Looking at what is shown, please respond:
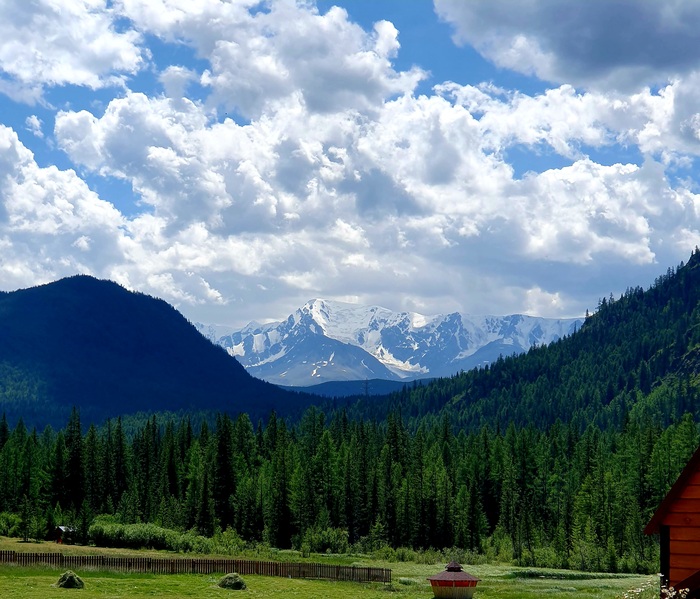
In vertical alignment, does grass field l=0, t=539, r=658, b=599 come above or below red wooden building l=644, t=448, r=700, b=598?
below

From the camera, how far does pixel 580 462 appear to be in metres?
151

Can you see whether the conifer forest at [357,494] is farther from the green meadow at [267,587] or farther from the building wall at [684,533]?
the building wall at [684,533]

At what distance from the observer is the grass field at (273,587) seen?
51219 mm

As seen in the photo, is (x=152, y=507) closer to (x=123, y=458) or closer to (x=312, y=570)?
(x=123, y=458)

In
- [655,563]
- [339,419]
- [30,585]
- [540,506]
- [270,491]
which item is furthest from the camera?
[339,419]

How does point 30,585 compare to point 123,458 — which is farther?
point 123,458

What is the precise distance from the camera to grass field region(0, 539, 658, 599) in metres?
51.2

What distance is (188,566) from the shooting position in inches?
2783

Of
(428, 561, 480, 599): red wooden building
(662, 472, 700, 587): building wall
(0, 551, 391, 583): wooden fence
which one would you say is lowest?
(0, 551, 391, 583): wooden fence

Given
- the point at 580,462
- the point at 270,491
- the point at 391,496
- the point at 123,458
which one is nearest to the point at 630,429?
the point at 580,462

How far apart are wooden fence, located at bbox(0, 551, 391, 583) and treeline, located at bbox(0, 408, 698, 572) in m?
40.9

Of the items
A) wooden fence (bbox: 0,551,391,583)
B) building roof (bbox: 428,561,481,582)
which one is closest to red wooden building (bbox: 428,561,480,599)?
building roof (bbox: 428,561,481,582)

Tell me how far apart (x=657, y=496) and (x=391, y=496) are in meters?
41.0

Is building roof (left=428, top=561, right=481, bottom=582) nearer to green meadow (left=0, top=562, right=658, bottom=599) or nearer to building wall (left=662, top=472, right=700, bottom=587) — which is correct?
green meadow (left=0, top=562, right=658, bottom=599)
